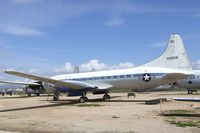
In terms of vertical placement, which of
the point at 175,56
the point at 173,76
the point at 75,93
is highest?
the point at 175,56

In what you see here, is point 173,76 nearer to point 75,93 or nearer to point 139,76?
point 139,76

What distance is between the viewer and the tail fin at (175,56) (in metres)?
31.8

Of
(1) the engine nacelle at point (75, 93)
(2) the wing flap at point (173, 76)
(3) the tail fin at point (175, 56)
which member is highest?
(3) the tail fin at point (175, 56)

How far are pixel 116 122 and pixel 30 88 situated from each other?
44.7 metres

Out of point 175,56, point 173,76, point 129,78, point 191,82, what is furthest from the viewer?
point 191,82

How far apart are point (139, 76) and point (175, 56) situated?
162 inches

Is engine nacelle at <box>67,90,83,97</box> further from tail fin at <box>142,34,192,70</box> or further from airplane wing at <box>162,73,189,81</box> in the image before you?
airplane wing at <box>162,73,189,81</box>

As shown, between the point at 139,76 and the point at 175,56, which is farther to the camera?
the point at 139,76

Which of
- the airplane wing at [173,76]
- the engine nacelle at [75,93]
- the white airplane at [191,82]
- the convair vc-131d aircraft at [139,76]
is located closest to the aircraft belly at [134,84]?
the convair vc-131d aircraft at [139,76]

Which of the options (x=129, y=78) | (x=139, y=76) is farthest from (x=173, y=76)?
(x=129, y=78)

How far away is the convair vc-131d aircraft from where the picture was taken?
31.4 metres

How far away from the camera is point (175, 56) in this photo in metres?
32.1

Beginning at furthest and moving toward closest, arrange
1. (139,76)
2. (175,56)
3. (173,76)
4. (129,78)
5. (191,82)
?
(191,82)
(129,78)
(139,76)
(175,56)
(173,76)

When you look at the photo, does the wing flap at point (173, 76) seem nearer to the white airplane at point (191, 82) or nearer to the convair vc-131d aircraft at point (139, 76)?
the convair vc-131d aircraft at point (139, 76)
